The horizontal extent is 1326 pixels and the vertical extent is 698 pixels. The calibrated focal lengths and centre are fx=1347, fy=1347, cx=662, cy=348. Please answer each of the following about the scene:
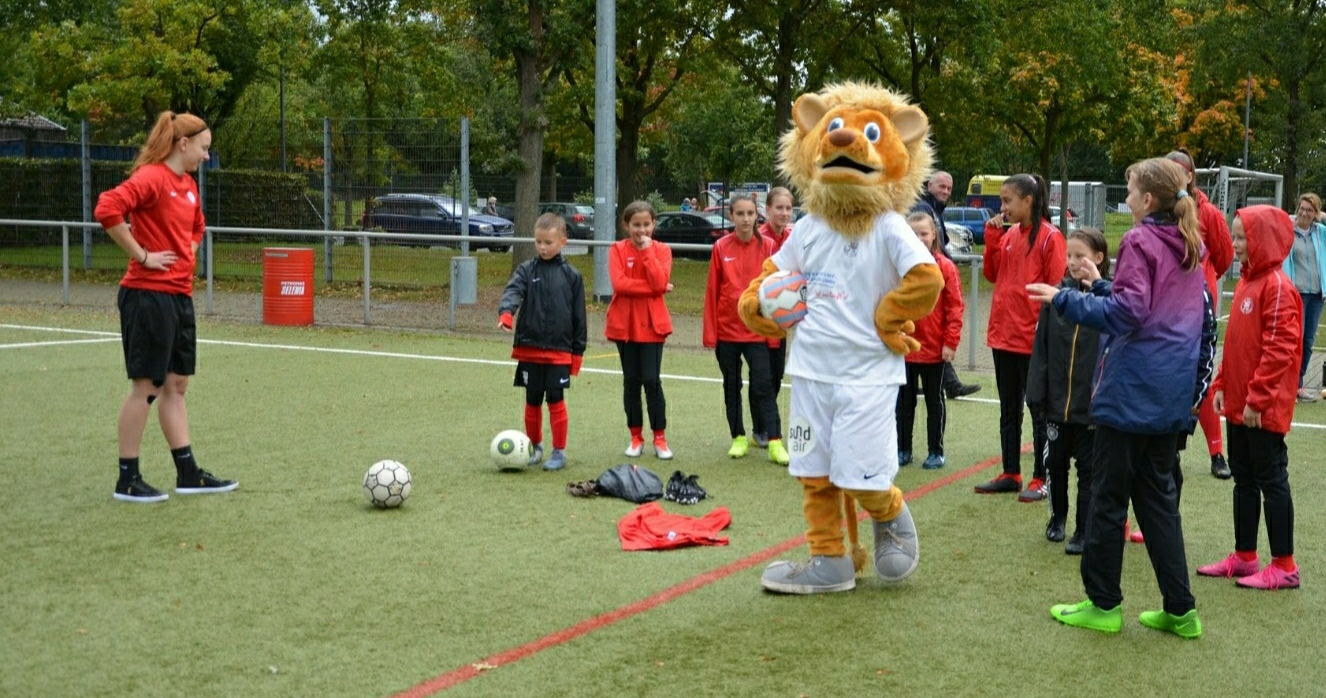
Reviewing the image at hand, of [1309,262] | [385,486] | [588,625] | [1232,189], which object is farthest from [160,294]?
[1232,189]

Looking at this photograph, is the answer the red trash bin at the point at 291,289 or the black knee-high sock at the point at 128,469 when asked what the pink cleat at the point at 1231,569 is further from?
the red trash bin at the point at 291,289

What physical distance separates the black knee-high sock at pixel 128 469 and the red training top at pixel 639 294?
3.14m

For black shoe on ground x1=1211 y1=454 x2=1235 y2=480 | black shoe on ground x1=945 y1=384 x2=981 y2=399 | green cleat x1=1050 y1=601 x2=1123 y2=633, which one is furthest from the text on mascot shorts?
black shoe on ground x1=945 y1=384 x2=981 y2=399

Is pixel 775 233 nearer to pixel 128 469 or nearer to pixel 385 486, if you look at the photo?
pixel 385 486

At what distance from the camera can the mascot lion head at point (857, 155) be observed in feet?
19.9

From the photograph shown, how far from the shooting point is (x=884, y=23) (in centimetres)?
3284

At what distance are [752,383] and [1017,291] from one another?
2098 millimetres

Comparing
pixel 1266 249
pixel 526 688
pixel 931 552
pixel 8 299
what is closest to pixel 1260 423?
pixel 1266 249

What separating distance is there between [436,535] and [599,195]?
1264 cm

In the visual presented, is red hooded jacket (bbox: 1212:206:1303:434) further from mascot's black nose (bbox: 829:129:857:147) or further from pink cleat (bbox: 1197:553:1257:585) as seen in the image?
mascot's black nose (bbox: 829:129:857:147)

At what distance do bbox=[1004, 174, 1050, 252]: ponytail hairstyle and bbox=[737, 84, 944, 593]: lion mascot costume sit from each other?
1889mm

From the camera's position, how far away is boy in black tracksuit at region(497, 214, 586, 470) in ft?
29.1

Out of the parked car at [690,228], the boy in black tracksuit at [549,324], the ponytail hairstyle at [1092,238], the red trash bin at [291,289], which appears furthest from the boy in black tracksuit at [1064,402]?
the parked car at [690,228]

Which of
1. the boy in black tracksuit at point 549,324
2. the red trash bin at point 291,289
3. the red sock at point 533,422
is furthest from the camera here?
the red trash bin at point 291,289
